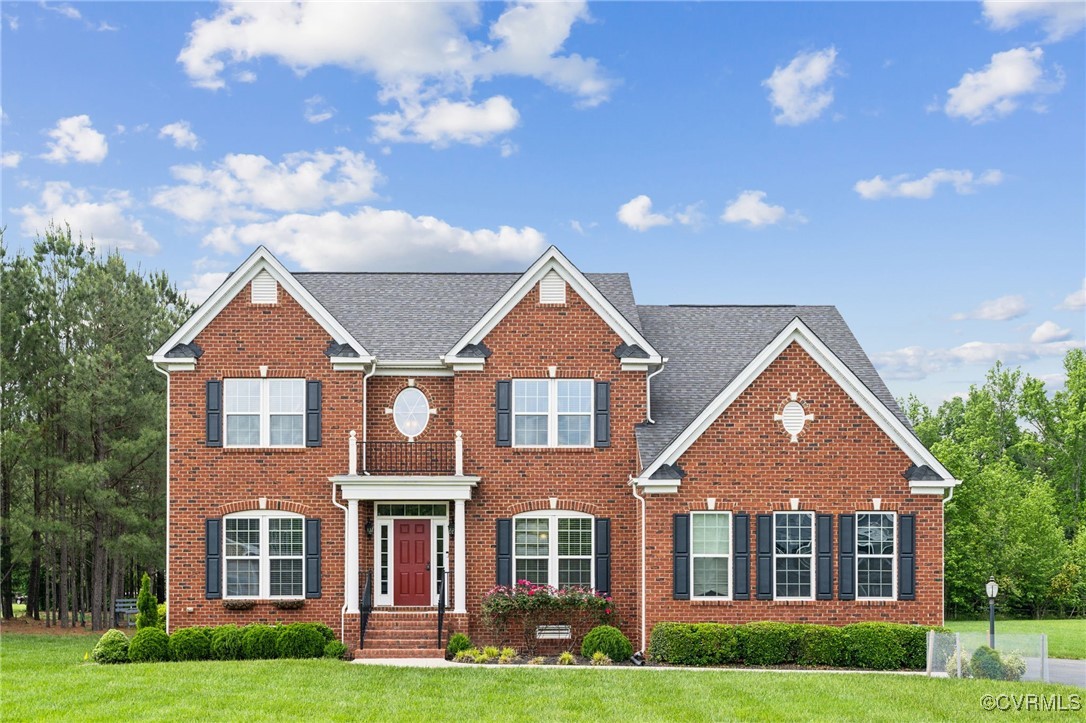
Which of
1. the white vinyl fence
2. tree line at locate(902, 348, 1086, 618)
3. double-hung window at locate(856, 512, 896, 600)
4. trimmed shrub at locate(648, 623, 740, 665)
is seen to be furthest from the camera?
tree line at locate(902, 348, 1086, 618)

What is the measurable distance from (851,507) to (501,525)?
769 cm

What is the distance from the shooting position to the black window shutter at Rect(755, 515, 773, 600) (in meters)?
20.6

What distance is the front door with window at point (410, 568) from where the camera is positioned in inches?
898

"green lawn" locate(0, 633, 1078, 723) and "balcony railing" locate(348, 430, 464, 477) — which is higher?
"balcony railing" locate(348, 430, 464, 477)

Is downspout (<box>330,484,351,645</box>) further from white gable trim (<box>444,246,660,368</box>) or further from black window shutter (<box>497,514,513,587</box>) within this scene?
white gable trim (<box>444,246,660,368</box>)

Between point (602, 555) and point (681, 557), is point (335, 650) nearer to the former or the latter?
point (602, 555)

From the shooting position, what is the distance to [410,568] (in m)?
22.8

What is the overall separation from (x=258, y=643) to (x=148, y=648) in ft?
7.06

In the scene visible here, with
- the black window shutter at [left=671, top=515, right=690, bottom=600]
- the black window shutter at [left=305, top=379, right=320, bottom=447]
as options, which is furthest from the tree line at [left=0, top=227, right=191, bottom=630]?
the black window shutter at [left=671, top=515, right=690, bottom=600]

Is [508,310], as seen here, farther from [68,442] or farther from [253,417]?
[68,442]

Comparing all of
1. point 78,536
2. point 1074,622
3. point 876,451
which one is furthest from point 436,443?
point 1074,622

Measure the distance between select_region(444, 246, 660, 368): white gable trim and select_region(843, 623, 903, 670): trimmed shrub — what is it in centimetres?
726

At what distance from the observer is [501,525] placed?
2231cm

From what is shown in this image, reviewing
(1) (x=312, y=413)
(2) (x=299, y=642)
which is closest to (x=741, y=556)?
Answer: (2) (x=299, y=642)
